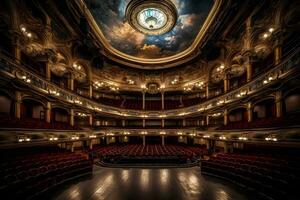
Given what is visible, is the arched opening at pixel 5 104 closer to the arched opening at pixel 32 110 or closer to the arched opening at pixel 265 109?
the arched opening at pixel 32 110

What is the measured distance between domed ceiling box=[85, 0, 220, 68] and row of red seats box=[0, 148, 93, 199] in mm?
12540

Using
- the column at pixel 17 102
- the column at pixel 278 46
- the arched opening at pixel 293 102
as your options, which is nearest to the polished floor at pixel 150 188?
the column at pixel 17 102

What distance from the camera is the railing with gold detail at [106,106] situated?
8.43m

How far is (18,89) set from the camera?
9672 millimetres

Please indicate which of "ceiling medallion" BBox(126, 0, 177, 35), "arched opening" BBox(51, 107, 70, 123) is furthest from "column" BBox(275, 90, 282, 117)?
"arched opening" BBox(51, 107, 70, 123)

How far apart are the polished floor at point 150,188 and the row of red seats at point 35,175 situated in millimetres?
647

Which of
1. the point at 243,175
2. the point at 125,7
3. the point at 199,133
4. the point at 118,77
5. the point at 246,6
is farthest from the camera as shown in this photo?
the point at 118,77

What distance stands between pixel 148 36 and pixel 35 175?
15.6 metres

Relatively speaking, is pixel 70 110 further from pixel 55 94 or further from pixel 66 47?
pixel 66 47

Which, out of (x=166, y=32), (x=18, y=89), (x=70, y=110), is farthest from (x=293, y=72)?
(x=70, y=110)

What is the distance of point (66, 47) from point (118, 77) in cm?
906

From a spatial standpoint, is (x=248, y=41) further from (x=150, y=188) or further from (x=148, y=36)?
(x=150, y=188)

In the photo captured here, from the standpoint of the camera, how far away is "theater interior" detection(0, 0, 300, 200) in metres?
7.30

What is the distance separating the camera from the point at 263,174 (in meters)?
6.96
